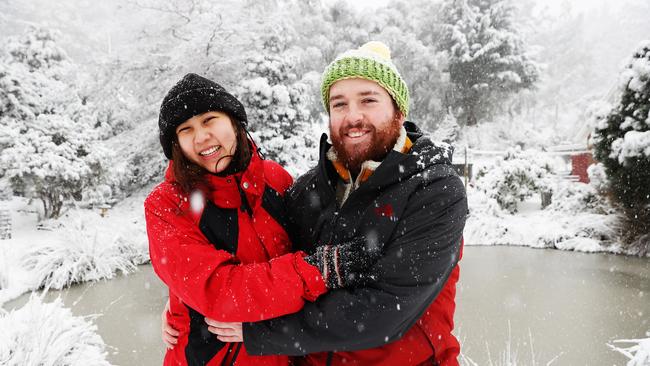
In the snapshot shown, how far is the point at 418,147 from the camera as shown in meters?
1.52

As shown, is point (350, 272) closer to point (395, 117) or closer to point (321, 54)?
point (395, 117)

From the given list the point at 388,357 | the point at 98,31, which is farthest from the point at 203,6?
the point at 98,31

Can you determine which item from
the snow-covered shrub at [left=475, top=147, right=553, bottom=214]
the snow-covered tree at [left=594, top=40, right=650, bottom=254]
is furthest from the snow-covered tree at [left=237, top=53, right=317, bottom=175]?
the snow-covered tree at [left=594, top=40, right=650, bottom=254]

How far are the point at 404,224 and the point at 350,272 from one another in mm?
241

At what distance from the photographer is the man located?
1.28m

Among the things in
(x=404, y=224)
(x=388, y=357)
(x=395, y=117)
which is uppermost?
(x=395, y=117)

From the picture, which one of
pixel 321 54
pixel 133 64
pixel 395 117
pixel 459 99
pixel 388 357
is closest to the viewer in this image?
pixel 388 357

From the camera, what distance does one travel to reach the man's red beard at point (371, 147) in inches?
66.8

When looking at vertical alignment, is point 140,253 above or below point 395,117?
below

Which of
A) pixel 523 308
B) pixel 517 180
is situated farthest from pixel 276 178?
pixel 517 180

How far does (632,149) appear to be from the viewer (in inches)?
286

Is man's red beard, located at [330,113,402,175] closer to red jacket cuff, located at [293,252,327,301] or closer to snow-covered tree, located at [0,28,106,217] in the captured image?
red jacket cuff, located at [293,252,327,301]

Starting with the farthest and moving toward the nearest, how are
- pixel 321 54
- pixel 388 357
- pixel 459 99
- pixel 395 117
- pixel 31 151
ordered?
pixel 459 99 < pixel 321 54 < pixel 31 151 < pixel 395 117 < pixel 388 357

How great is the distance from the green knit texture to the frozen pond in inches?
103
